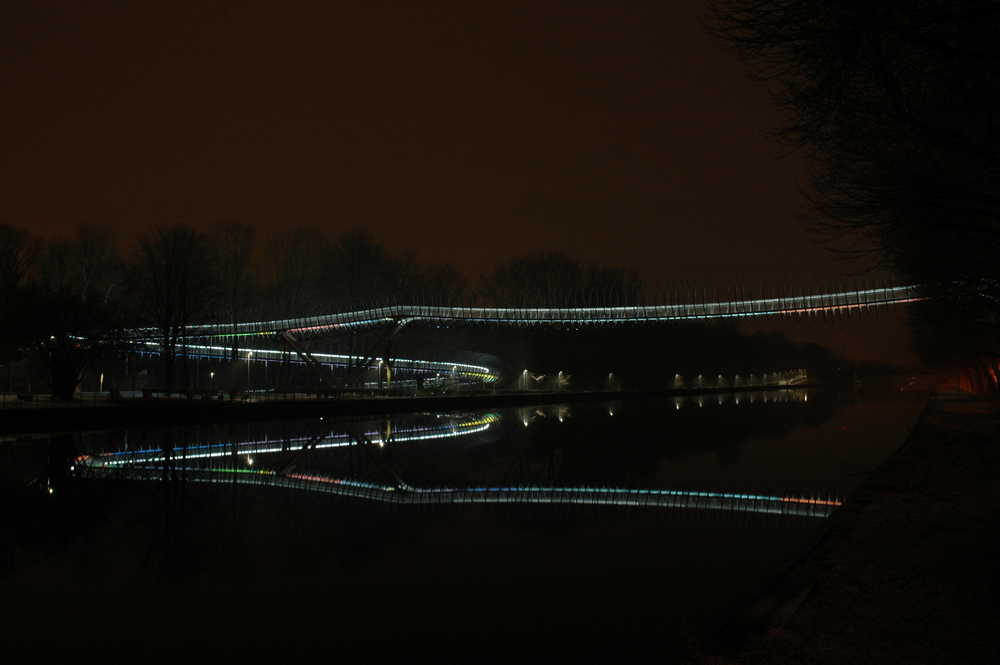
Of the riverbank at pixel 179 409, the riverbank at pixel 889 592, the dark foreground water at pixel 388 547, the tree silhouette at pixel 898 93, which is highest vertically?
the tree silhouette at pixel 898 93

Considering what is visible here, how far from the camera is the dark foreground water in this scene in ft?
20.8

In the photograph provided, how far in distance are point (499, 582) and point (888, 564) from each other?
359cm

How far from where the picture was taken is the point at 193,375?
7331cm

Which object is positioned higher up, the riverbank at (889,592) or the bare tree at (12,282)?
the bare tree at (12,282)

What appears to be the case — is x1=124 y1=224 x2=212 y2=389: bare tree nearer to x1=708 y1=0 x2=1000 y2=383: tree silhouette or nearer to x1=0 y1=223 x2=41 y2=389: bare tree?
x1=0 y1=223 x2=41 y2=389: bare tree

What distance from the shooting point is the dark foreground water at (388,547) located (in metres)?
6.34

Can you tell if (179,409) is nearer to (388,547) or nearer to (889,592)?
(388,547)

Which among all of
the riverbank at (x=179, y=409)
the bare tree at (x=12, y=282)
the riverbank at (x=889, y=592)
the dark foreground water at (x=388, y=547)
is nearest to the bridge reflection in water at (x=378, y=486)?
the dark foreground water at (x=388, y=547)

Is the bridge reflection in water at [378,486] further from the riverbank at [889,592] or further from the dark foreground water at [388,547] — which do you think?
the riverbank at [889,592]

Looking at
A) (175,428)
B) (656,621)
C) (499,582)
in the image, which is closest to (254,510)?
(499,582)

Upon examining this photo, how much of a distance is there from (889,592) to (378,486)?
10.1 m

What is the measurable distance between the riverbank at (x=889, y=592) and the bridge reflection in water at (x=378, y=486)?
2508 millimetres

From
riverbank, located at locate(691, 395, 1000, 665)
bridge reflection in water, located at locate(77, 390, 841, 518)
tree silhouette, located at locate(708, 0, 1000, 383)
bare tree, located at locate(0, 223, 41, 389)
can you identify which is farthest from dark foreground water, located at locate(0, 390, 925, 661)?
bare tree, located at locate(0, 223, 41, 389)

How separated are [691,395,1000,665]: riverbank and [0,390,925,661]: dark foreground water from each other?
0.58 meters
